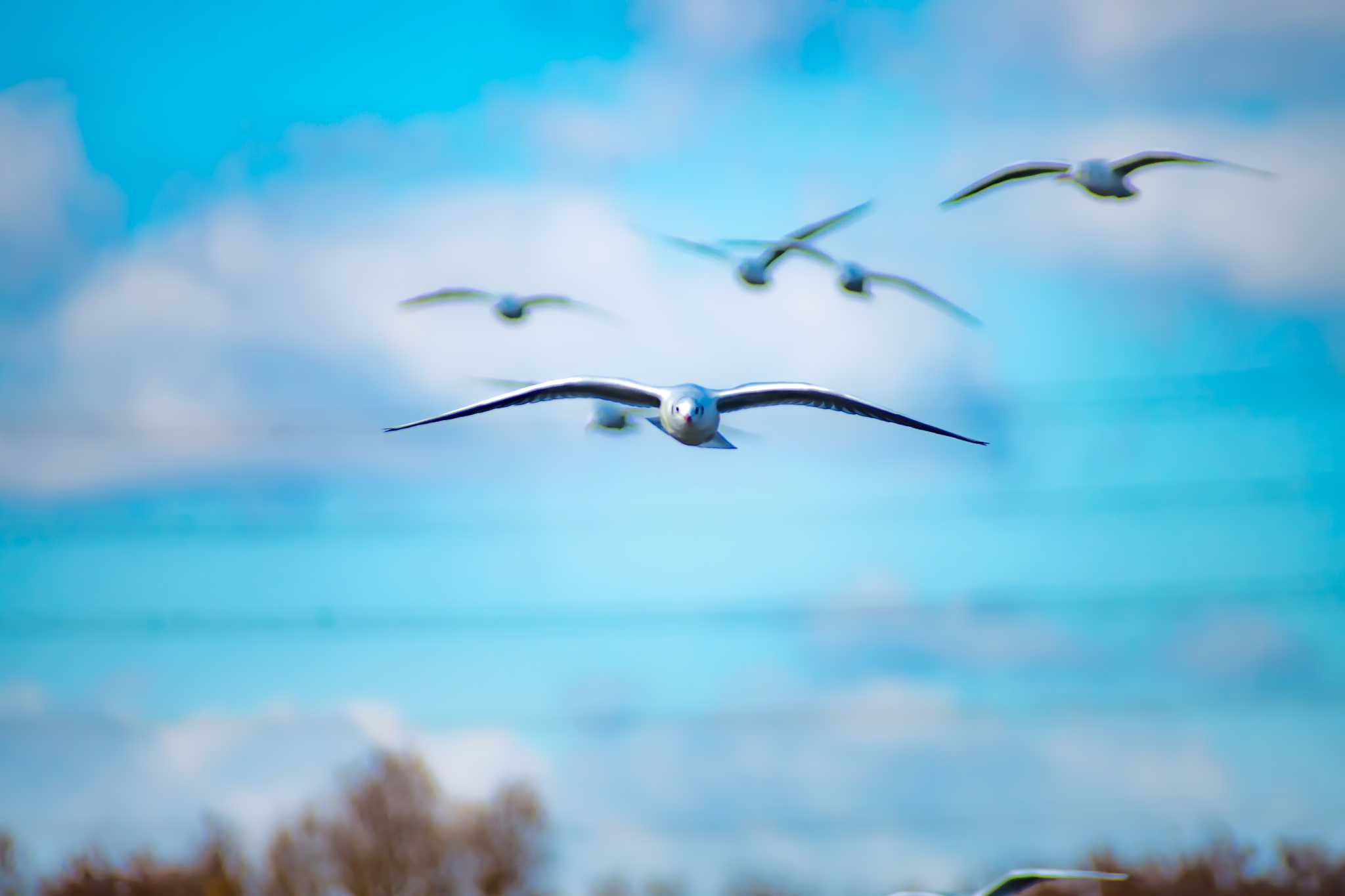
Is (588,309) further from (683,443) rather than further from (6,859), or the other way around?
(6,859)

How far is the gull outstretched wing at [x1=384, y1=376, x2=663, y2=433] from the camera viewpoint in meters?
33.5

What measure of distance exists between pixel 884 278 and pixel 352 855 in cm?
3351

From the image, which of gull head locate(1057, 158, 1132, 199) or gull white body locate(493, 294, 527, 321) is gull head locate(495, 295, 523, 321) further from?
gull head locate(1057, 158, 1132, 199)

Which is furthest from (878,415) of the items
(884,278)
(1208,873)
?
(1208,873)

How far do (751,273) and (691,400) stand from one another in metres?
13.7

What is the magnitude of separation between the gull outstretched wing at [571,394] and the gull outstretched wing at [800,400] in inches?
49.2

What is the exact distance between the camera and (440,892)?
67.9m

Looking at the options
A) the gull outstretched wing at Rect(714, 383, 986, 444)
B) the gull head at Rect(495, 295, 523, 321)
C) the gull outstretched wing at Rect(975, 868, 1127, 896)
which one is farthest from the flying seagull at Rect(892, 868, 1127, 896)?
the gull head at Rect(495, 295, 523, 321)

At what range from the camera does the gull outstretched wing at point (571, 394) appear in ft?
110

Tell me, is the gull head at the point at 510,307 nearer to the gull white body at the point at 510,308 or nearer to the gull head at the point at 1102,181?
the gull white body at the point at 510,308

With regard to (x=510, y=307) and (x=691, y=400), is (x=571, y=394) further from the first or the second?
(x=510, y=307)

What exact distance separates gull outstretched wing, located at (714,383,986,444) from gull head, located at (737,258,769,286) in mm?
11022

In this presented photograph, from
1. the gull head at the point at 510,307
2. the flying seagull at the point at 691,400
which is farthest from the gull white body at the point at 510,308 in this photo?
the flying seagull at the point at 691,400

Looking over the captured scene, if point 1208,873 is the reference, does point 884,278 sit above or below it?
above
